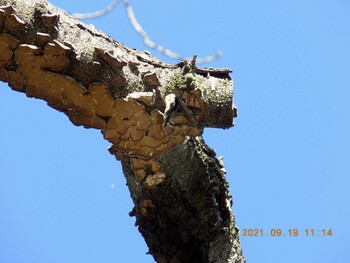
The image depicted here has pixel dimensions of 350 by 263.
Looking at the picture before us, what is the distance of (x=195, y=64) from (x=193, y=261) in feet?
1.88

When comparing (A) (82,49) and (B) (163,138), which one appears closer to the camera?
(A) (82,49)

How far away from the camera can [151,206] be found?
148 centimetres

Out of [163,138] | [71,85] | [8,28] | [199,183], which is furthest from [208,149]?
[8,28]

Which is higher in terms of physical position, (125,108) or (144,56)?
(144,56)

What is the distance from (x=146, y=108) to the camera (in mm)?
1185

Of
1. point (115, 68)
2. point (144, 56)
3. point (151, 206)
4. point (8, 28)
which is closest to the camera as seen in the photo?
point (8, 28)

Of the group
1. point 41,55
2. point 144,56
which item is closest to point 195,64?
point 144,56

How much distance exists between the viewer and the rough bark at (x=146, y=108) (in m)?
1.07

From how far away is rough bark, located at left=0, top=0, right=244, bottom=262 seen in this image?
1065 millimetres

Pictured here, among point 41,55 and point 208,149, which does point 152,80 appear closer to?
point 41,55

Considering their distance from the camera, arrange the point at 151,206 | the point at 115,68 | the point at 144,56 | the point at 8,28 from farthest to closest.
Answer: the point at 151,206, the point at 144,56, the point at 115,68, the point at 8,28

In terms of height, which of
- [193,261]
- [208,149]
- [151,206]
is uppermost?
[208,149]

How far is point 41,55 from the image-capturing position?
1062 mm

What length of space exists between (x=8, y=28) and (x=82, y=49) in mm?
150
